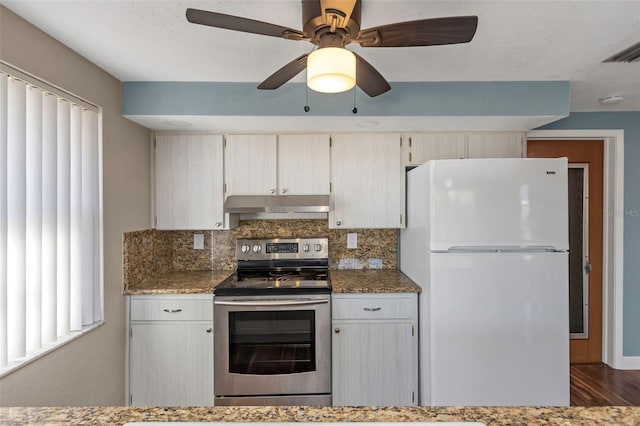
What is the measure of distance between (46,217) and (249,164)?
1.32 m

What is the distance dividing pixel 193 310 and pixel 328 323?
0.91 meters

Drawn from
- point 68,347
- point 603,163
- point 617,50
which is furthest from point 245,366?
point 603,163

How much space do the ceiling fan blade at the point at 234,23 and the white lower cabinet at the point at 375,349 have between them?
1635mm

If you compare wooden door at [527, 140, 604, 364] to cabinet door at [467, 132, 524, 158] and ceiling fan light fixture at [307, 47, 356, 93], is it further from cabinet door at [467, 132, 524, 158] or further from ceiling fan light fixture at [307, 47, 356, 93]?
ceiling fan light fixture at [307, 47, 356, 93]

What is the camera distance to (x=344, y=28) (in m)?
1.13

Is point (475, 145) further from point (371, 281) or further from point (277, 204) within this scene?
point (277, 204)

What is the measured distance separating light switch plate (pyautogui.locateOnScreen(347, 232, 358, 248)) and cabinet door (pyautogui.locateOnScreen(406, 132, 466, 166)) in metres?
0.76

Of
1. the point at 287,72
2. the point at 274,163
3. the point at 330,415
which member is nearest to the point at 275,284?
the point at 274,163

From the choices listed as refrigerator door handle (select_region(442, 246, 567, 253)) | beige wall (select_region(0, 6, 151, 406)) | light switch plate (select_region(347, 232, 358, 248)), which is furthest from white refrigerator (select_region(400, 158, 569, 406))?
beige wall (select_region(0, 6, 151, 406))

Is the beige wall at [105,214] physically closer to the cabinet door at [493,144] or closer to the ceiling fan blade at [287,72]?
the ceiling fan blade at [287,72]

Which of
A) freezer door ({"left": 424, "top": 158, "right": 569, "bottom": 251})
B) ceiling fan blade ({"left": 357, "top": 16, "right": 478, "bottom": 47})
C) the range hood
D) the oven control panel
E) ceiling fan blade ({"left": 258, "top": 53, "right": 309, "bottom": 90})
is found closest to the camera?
ceiling fan blade ({"left": 357, "top": 16, "right": 478, "bottom": 47})

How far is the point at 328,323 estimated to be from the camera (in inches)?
87.4

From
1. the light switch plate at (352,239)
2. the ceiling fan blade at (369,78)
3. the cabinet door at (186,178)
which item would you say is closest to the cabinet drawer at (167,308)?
the cabinet door at (186,178)

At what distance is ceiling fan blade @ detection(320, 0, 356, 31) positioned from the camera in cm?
99
